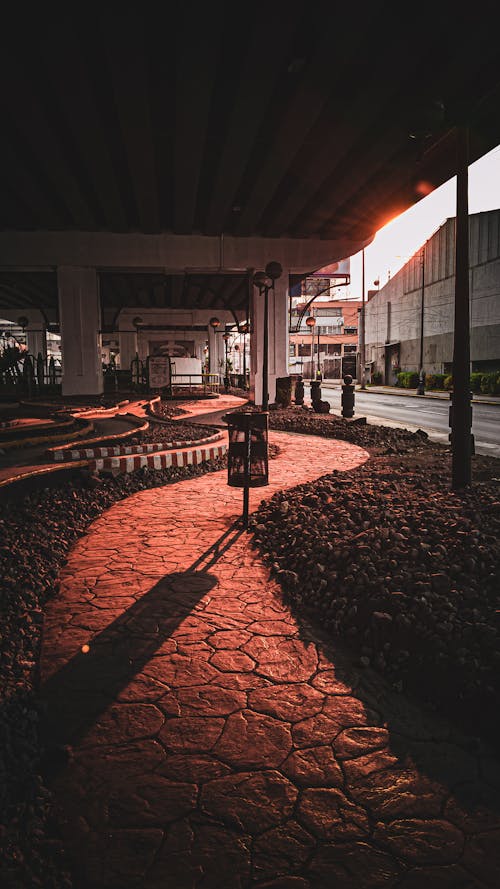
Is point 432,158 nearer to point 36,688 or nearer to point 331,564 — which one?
point 331,564

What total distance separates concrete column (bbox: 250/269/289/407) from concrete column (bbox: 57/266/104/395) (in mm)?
5729

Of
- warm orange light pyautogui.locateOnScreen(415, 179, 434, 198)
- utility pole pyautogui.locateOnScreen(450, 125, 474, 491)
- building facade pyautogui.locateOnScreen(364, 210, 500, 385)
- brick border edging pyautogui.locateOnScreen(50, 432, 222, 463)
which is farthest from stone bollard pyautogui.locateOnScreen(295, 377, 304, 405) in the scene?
utility pole pyautogui.locateOnScreen(450, 125, 474, 491)

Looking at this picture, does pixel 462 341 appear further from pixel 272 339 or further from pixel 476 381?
pixel 476 381

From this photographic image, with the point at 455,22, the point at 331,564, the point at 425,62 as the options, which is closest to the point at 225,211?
the point at 425,62

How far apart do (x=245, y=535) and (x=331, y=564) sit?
1.39 metres

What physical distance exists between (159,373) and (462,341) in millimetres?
21613

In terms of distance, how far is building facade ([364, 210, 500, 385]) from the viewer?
3253cm

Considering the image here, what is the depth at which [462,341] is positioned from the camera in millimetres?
5801

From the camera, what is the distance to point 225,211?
1593 cm

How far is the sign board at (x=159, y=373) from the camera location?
26038 millimetres

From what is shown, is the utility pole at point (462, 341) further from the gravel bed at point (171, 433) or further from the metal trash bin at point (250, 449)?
the gravel bed at point (171, 433)

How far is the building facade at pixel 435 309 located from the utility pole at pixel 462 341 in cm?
2668

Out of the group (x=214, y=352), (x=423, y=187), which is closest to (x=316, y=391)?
(x=423, y=187)

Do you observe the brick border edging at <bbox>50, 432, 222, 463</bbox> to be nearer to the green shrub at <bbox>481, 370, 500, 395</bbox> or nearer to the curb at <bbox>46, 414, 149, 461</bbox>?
the curb at <bbox>46, 414, 149, 461</bbox>
